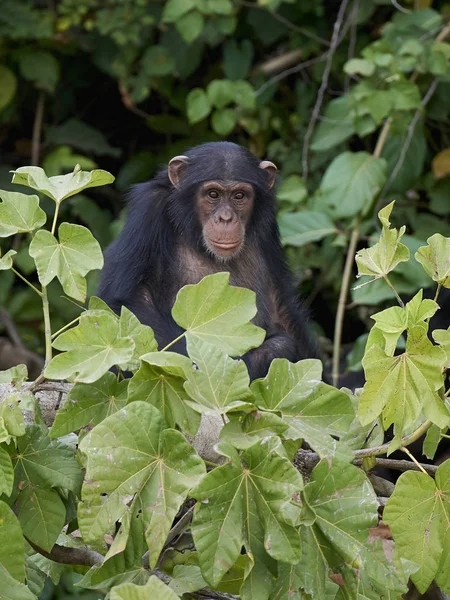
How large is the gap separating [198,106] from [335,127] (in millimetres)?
805

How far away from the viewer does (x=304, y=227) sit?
5.29 metres

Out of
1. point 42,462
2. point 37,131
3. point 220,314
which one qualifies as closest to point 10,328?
point 37,131

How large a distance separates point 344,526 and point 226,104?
4.51 m

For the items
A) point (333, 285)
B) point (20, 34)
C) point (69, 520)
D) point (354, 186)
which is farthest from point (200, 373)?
point (20, 34)

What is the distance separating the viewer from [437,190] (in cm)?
584

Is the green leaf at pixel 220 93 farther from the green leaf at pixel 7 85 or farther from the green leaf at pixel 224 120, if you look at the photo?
the green leaf at pixel 7 85

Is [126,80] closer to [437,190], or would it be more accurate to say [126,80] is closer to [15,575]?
[437,190]

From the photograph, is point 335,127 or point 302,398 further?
point 335,127

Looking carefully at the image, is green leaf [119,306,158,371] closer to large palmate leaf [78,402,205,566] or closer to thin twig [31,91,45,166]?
large palmate leaf [78,402,205,566]

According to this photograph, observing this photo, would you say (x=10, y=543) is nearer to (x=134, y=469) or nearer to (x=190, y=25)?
(x=134, y=469)

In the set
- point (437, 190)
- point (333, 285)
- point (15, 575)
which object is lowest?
point (333, 285)

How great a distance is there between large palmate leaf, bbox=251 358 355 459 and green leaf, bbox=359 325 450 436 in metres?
0.05

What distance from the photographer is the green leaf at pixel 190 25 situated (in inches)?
216

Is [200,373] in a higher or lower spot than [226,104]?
higher
